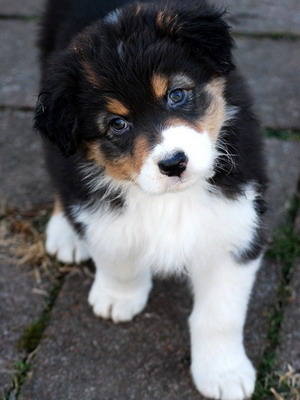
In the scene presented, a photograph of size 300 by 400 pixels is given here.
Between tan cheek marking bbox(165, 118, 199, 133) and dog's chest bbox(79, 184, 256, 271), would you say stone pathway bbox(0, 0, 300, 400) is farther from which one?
tan cheek marking bbox(165, 118, 199, 133)

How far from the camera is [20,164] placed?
4367mm

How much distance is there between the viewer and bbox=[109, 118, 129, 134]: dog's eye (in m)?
2.56

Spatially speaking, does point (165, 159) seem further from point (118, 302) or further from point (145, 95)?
point (118, 302)

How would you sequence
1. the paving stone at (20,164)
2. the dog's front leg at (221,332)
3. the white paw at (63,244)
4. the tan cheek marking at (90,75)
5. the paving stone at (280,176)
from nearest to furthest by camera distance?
the tan cheek marking at (90,75) < the dog's front leg at (221,332) < the white paw at (63,244) < the paving stone at (280,176) < the paving stone at (20,164)

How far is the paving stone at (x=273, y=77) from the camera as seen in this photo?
14.9ft

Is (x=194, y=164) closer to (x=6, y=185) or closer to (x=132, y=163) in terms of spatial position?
(x=132, y=163)

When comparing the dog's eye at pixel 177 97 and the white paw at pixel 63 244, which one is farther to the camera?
the white paw at pixel 63 244

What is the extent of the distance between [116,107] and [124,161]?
0.21 metres

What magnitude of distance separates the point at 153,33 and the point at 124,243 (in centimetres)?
88

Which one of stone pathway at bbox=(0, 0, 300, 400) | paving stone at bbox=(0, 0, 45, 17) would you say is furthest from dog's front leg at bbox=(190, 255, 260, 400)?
paving stone at bbox=(0, 0, 45, 17)

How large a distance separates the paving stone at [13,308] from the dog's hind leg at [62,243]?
0.17m

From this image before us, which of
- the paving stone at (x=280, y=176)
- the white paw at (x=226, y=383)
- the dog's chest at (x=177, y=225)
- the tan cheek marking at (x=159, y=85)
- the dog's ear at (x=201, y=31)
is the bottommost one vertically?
the white paw at (x=226, y=383)

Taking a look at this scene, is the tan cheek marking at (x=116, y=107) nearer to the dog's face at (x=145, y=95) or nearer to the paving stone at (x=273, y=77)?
the dog's face at (x=145, y=95)

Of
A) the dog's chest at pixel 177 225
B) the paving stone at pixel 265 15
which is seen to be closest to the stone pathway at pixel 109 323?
the dog's chest at pixel 177 225
